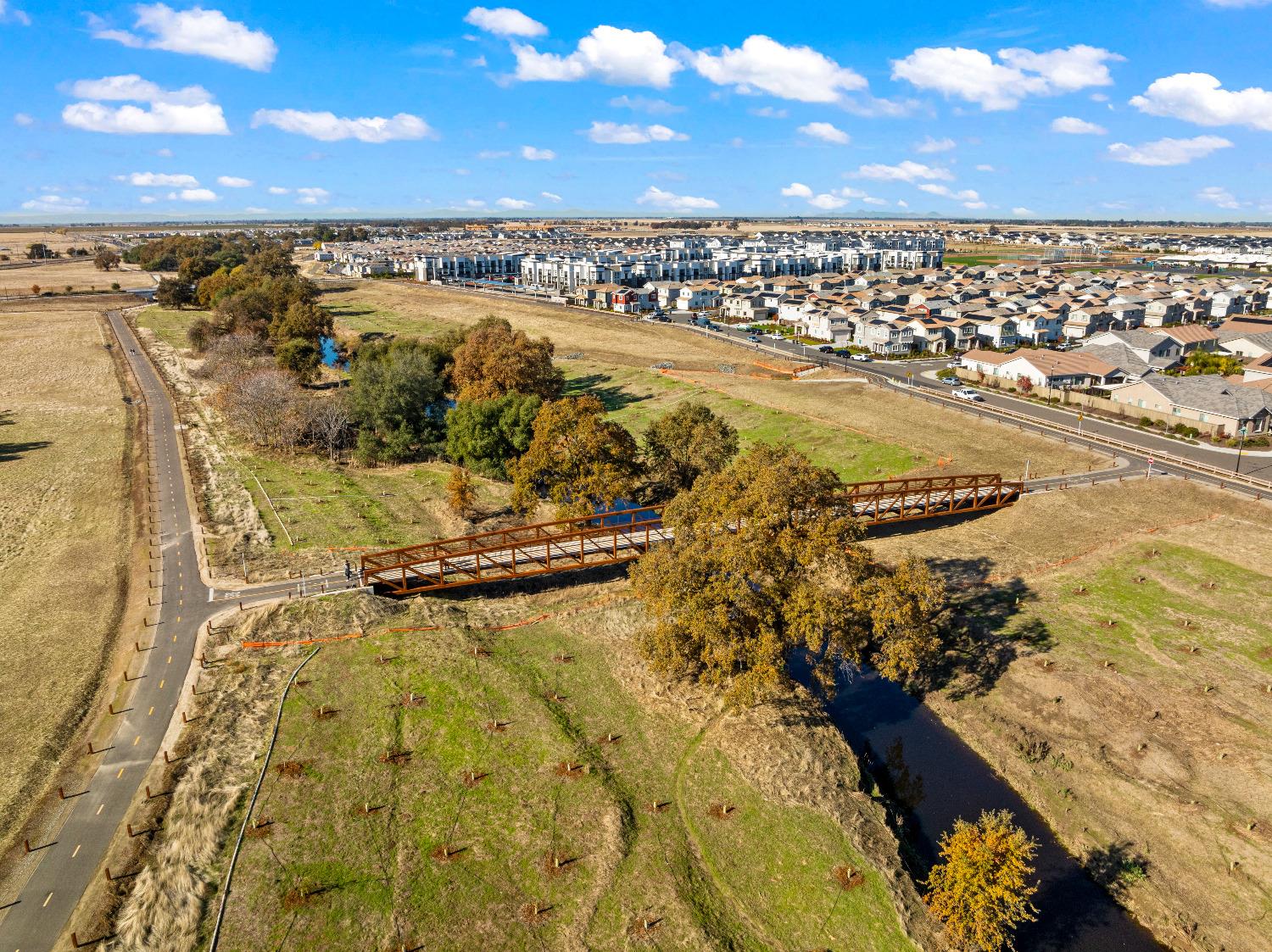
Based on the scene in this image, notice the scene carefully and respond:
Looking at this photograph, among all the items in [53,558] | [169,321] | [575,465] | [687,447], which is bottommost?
[53,558]

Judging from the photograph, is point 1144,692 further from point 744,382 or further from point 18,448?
point 18,448

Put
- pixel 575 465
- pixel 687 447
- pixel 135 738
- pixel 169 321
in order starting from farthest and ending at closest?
→ 1. pixel 169 321
2. pixel 687 447
3. pixel 575 465
4. pixel 135 738

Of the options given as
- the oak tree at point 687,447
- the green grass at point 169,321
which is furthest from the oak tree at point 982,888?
the green grass at point 169,321

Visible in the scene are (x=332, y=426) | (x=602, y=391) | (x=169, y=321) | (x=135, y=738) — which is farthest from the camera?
(x=169, y=321)

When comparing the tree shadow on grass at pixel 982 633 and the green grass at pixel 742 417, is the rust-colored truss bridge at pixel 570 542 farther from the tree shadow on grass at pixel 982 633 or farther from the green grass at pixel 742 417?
the tree shadow on grass at pixel 982 633

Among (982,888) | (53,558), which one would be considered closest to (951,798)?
(982,888)

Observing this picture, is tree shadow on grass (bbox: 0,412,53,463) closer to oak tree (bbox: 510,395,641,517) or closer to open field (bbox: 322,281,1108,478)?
oak tree (bbox: 510,395,641,517)
